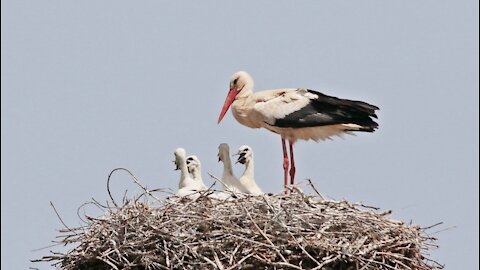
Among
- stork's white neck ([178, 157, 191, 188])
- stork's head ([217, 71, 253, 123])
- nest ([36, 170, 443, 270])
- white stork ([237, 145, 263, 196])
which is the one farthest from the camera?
stork's head ([217, 71, 253, 123])

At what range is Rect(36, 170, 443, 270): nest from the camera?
8.66 meters

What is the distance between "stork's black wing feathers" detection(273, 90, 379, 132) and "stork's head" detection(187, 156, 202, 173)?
142cm

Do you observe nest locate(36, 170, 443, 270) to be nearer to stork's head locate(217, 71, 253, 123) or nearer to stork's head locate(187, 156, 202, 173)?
stork's head locate(187, 156, 202, 173)

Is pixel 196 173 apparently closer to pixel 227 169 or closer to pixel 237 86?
pixel 227 169

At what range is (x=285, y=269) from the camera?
8602 mm

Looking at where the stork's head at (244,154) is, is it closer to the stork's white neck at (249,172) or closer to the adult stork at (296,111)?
the stork's white neck at (249,172)

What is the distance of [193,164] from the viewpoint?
10.4 m

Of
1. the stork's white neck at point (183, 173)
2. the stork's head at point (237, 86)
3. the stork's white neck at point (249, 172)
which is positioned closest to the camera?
the stork's white neck at point (183, 173)

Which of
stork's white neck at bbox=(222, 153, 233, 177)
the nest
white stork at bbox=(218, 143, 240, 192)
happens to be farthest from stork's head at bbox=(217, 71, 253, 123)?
the nest

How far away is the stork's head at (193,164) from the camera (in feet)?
34.1

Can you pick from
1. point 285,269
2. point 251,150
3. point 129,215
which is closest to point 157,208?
point 129,215

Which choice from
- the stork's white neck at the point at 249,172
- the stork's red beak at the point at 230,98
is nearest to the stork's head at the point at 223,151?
the stork's white neck at the point at 249,172

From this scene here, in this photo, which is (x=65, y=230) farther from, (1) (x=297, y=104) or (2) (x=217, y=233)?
(1) (x=297, y=104)

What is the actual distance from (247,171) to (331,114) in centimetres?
141
